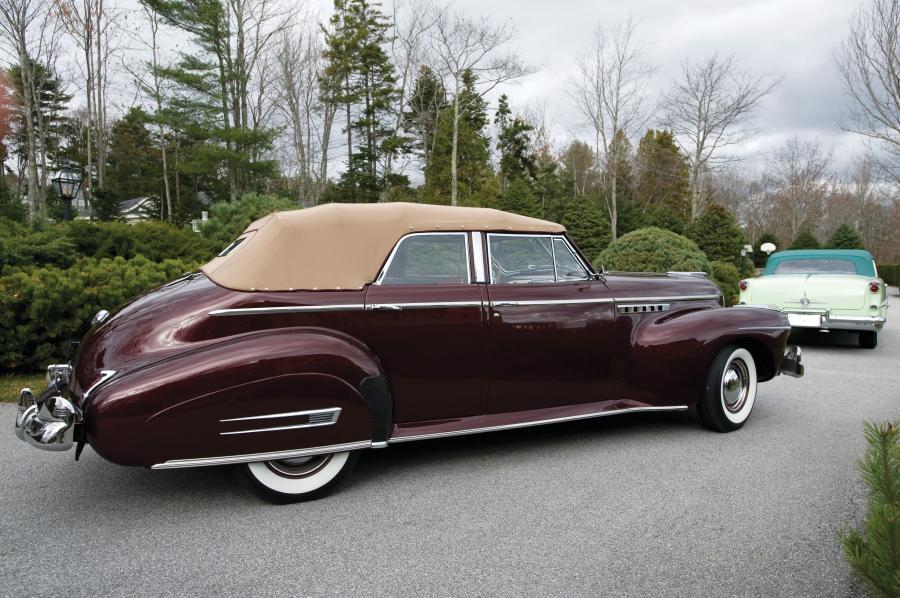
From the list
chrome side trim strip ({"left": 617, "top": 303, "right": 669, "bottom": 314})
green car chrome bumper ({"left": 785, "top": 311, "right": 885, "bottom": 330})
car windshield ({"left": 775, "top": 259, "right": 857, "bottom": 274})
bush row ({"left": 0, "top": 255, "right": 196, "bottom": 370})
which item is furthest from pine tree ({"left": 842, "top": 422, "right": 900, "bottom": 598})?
car windshield ({"left": 775, "top": 259, "right": 857, "bottom": 274})

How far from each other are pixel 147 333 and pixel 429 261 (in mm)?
1657

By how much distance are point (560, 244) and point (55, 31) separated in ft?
77.3

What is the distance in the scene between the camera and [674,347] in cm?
404

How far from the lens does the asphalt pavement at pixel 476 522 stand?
228 centimetres

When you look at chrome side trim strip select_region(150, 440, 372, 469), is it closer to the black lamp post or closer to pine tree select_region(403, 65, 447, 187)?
the black lamp post

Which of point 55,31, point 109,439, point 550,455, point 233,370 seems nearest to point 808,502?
point 550,455

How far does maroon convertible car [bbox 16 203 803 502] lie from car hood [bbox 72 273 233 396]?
0.01 meters

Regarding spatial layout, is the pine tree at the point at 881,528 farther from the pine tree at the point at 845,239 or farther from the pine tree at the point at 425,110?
the pine tree at the point at 845,239

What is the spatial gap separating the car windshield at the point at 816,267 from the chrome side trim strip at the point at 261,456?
350 inches

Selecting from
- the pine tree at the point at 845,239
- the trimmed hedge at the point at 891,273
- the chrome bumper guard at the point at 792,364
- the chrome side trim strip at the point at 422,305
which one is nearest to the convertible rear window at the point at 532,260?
the chrome side trim strip at the point at 422,305

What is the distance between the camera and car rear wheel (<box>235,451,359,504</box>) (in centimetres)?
296

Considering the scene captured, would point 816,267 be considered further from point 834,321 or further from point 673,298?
point 673,298

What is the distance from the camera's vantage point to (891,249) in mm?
46719

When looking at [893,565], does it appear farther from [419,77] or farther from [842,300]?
[419,77]
